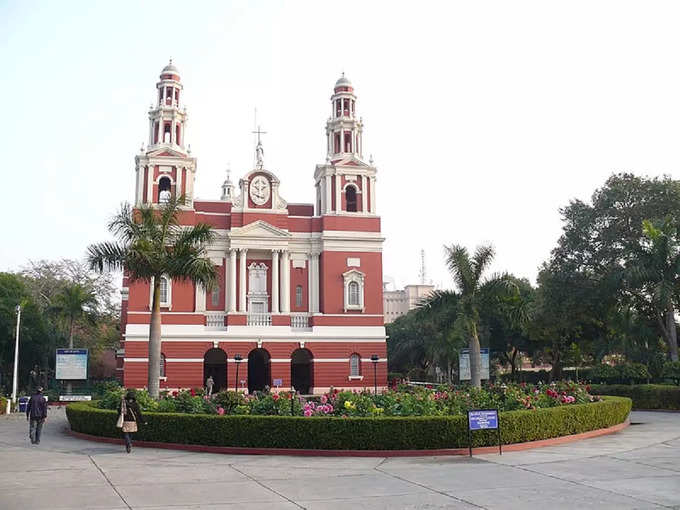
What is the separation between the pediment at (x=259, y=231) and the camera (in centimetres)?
4475

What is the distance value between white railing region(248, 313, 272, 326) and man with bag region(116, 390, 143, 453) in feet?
86.9

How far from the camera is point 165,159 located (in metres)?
44.5

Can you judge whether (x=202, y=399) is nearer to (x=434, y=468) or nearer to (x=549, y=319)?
(x=434, y=468)

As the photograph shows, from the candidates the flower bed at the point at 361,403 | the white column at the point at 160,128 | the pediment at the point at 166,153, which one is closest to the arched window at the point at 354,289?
the pediment at the point at 166,153

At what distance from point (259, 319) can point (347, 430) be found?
28124 mm

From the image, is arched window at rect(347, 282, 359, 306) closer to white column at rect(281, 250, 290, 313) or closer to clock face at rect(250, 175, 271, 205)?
white column at rect(281, 250, 290, 313)

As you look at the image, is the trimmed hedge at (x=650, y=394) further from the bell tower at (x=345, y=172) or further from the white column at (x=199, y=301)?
the white column at (x=199, y=301)

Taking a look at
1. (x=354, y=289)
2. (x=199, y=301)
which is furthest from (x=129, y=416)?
(x=354, y=289)

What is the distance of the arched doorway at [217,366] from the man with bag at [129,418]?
27.0 metres

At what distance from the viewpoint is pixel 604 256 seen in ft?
131

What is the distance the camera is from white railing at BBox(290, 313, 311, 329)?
44344 mm

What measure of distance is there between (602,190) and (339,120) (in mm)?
17839

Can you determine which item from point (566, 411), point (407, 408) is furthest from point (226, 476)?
point (566, 411)

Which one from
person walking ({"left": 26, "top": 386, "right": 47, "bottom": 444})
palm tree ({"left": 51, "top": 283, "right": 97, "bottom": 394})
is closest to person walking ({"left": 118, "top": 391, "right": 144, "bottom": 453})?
person walking ({"left": 26, "top": 386, "right": 47, "bottom": 444})
